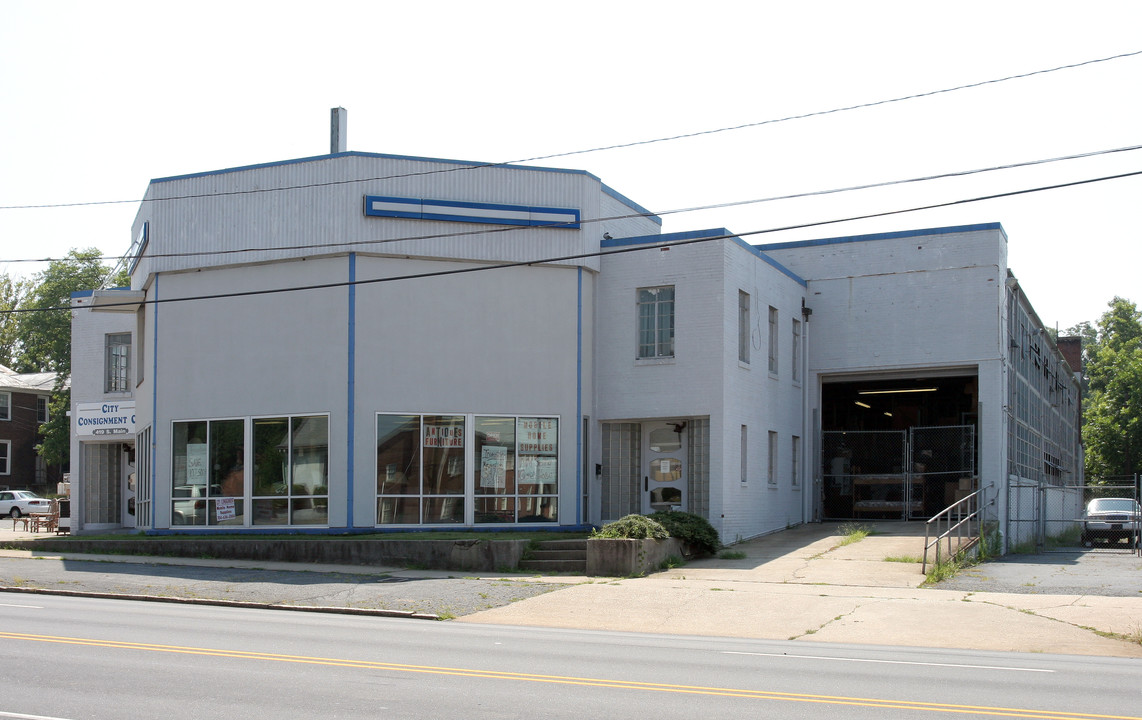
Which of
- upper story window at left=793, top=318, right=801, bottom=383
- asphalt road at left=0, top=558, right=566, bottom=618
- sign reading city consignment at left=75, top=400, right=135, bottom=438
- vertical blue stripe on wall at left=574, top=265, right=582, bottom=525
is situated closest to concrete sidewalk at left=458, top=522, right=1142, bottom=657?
asphalt road at left=0, top=558, right=566, bottom=618

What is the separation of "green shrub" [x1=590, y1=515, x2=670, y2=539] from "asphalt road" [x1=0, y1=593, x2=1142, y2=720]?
20.8 feet

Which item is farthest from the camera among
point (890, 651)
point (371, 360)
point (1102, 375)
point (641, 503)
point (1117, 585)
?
point (1102, 375)

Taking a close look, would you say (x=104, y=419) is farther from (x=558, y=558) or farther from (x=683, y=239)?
(x=683, y=239)

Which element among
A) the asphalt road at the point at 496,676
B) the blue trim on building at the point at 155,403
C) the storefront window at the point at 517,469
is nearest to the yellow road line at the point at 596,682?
the asphalt road at the point at 496,676

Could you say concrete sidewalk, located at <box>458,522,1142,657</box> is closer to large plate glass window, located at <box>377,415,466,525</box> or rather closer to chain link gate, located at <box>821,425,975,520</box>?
large plate glass window, located at <box>377,415,466,525</box>

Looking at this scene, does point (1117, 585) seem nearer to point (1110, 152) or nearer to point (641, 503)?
point (1110, 152)

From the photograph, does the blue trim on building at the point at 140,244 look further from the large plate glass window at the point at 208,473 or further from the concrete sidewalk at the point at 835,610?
the concrete sidewalk at the point at 835,610

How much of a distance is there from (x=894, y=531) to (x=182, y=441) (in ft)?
54.8

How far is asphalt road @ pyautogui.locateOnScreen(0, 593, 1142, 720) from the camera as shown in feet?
28.5

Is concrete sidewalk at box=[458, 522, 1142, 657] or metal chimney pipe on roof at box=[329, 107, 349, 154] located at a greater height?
metal chimney pipe on roof at box=[329, 107, 349, 154]

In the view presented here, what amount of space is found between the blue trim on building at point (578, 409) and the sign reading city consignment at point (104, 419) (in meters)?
12.6

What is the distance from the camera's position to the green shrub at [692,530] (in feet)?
72.5

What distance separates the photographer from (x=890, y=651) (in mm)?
13078

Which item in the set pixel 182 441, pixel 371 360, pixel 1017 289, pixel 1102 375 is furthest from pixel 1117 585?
pixel 1102 375
